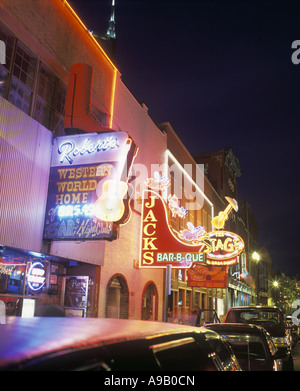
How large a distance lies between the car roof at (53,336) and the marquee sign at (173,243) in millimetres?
12837

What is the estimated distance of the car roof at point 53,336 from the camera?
189 centimetres

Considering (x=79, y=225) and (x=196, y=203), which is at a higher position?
(x=196, y=203)

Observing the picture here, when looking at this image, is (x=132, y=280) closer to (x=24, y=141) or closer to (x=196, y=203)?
(x=24, y=141)

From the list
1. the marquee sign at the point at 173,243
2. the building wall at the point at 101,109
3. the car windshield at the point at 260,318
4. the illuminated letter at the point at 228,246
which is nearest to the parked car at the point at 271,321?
the car windshield at the point at 260,318

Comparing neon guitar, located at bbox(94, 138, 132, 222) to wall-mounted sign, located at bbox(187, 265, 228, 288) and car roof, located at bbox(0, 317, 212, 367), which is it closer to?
car roof, located at bbox(0, 317, 212, 367)

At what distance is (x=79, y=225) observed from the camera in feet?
34.5

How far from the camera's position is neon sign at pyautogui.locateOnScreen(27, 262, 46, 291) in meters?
11.3

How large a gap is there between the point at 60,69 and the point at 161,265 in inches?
325

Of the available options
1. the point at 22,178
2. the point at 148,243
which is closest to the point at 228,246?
the point at 148,243

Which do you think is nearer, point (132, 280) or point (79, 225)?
point (79, 225)

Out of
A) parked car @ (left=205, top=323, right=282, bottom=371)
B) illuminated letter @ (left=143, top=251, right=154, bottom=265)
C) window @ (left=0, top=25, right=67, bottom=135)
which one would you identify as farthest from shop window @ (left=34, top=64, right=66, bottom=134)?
parked car @ (left=205, top=323, right=282, bottom=371)

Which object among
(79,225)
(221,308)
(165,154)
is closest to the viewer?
(79,225)

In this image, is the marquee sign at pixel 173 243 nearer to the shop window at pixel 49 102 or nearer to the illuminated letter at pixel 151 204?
the illuminated letter at pixel 151 204
